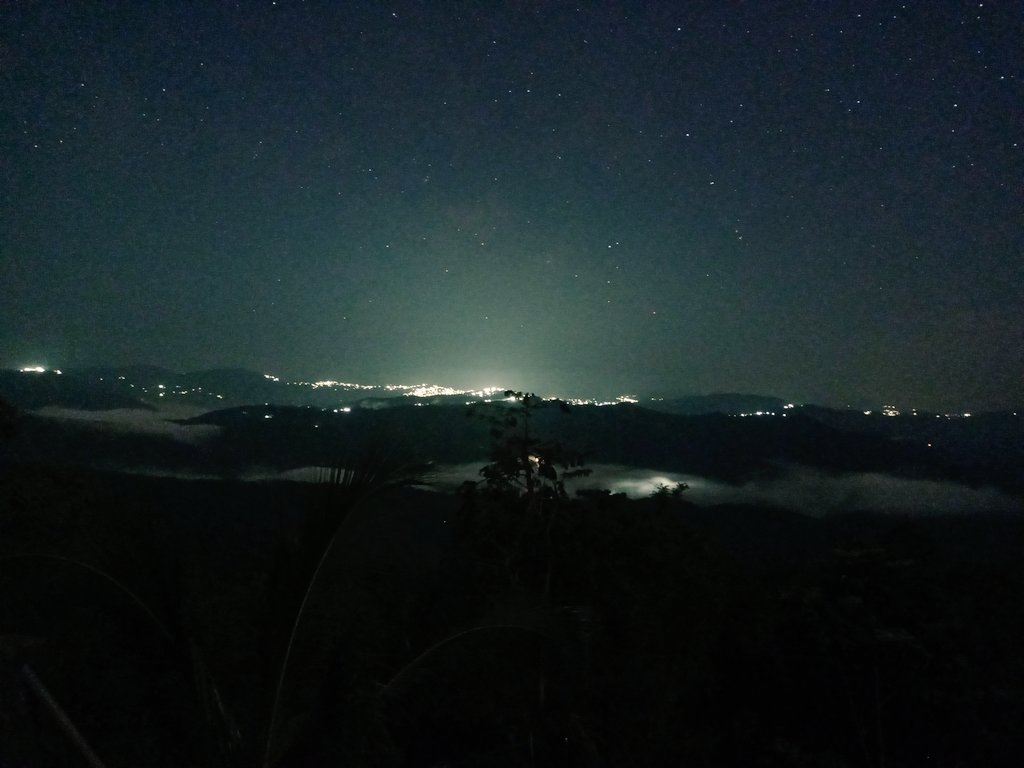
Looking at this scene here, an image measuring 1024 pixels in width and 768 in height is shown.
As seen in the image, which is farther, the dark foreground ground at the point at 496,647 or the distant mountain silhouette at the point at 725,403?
the distant mountain silhouette at the point at 725,403

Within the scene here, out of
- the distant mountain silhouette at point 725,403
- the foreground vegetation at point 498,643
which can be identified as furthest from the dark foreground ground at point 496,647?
the distant mountain silhouette at point 725,403

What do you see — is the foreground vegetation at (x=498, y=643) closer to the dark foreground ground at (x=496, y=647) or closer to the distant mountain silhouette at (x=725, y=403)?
the dark foreground ground at (x=496, y=647)

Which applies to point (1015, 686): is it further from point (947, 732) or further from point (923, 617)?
point (923, 617)

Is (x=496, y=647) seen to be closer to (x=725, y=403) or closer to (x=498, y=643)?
(x=498, y=643)

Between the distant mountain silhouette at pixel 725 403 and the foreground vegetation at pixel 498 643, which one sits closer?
the foreground vegetation at pixel 498 643
